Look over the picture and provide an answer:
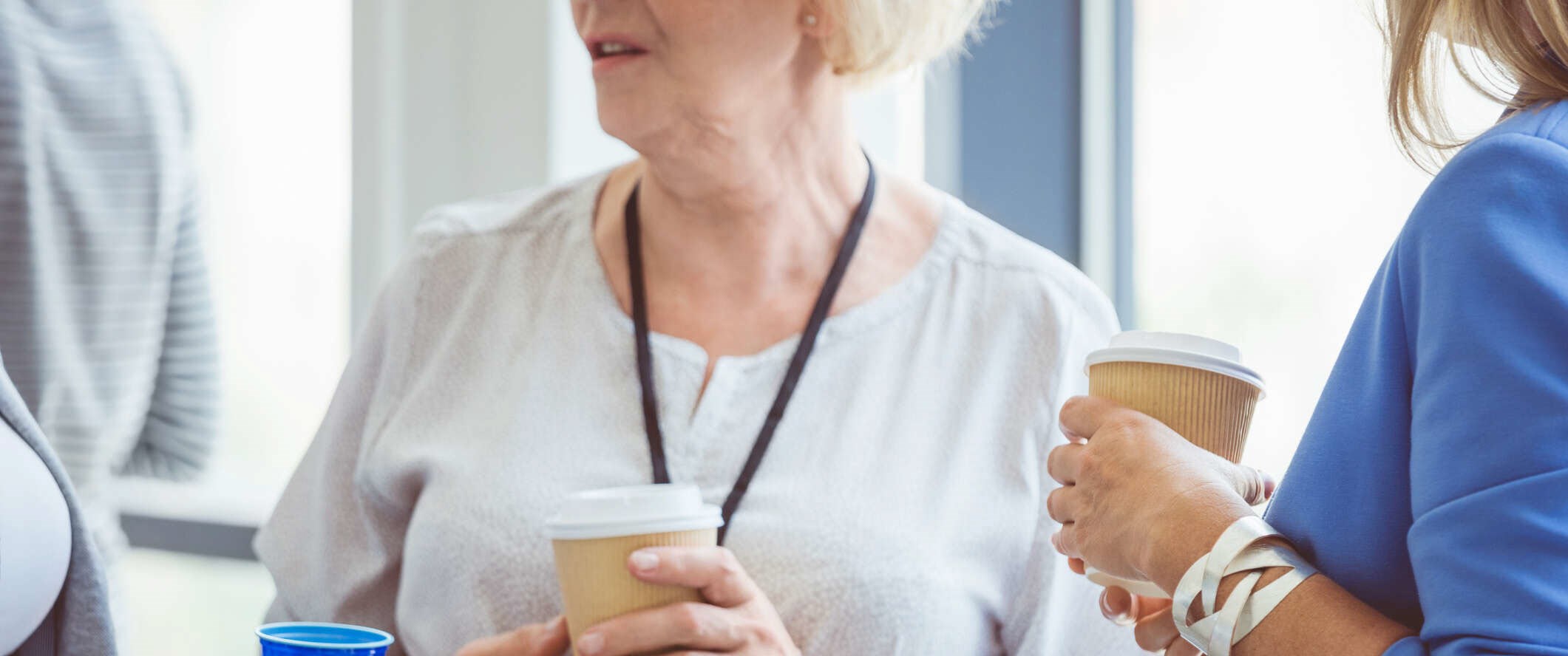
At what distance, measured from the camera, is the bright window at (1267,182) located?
1680 mm

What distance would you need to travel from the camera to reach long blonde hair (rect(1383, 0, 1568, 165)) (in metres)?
0.76

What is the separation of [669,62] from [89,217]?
0.91 m

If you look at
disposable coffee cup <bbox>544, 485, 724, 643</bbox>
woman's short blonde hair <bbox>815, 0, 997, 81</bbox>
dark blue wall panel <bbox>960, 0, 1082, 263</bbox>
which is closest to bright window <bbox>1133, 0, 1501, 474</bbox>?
dark blue wall panel <bbox>960, 0, 1082, 263</bbox>

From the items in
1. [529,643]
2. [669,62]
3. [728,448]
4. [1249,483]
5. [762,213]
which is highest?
[669,62]

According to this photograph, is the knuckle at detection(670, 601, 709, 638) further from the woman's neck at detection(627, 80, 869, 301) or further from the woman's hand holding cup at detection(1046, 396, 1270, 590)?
the woman's neck at detection(627, 80, 869, 301)

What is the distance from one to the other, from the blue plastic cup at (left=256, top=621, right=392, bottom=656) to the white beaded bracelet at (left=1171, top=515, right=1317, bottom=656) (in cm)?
58

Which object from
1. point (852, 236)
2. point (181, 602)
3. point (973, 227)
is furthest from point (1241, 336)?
point (181, 602)

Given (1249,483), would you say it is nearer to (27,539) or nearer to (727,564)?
(727,564)

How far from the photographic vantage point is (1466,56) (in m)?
0.88

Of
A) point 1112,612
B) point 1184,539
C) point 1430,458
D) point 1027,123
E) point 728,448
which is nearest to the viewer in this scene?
point 1430,458

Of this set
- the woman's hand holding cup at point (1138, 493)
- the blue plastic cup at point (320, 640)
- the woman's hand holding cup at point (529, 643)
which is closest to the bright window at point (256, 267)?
the woman's hand holding cup at point (529, 643)

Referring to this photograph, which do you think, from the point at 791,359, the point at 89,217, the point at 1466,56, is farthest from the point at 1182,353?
the point at 89,217

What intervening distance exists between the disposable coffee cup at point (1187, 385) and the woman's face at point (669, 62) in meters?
0.58

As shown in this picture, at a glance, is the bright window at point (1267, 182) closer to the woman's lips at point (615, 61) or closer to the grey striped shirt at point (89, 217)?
the woman's lips at point (615, 61)
